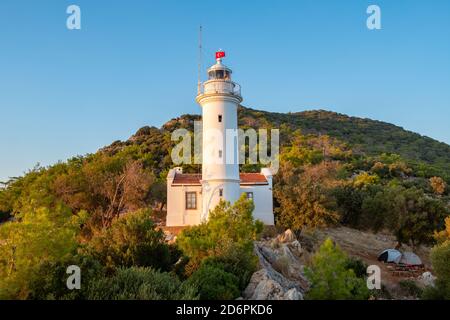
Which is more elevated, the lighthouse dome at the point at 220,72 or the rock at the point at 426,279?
the lighthouse dome at the point at 220,72

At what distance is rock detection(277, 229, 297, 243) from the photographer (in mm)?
22345

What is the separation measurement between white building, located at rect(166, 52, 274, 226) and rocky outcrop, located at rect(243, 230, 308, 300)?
148 inches

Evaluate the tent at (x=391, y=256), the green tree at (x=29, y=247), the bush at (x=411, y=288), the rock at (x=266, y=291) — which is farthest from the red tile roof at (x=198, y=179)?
the green tree at (x=29, y=247)

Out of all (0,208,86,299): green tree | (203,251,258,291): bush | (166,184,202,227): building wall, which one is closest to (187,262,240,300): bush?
(203,251,258,291): bush

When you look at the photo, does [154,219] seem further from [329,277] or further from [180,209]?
[329,277]

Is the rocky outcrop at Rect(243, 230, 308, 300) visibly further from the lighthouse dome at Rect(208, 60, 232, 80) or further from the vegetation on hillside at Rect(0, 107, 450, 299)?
the lighthouse dome at Rect(208, 60, 232, 80)

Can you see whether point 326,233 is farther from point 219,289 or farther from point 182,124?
point 182,124

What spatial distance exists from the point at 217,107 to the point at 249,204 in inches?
306

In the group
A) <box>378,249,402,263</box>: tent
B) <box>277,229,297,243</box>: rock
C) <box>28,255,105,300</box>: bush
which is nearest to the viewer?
<box>28,255,105,300</box>: bush

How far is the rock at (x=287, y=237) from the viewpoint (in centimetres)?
2235

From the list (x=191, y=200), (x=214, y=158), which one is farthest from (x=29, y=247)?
(x=191, y=200)

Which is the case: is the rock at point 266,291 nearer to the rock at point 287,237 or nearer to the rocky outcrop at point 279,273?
the rocky outcrop at point 279,273

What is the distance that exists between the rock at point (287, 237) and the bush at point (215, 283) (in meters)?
10.2
